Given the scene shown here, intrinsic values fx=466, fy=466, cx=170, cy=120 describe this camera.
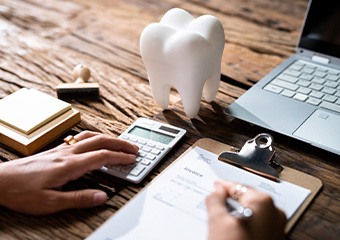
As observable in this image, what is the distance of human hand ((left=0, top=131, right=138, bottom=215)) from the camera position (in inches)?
26.3

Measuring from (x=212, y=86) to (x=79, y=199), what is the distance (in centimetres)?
37

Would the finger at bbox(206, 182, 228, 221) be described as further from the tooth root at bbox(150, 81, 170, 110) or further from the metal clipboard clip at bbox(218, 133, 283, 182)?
the tooth root at bbox(150, 81, 170, 110)

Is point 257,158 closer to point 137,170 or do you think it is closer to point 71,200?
point 137,170

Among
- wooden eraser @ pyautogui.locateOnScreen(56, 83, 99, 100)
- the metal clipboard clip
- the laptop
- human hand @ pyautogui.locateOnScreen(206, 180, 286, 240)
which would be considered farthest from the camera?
wooden eraser @ pyautogui.locateOnScreen(56, 83, 99, 100)

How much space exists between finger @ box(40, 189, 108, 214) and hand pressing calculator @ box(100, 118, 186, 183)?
0.22 ft

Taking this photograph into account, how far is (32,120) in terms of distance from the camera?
828mm

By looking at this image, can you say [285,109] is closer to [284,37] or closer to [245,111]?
[245,111]

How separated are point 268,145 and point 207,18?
26 centimetres

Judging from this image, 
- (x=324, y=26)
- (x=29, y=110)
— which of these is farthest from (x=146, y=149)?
(x=324, y=26)

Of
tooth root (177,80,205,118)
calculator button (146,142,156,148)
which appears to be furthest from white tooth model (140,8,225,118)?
calculator button (146,142,156,148)

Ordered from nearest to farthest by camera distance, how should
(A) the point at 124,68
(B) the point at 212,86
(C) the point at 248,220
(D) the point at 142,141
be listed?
(C) the point at 248,220, (D) the point at 142,141, (B) the point at 212,86, (A) the point at 124,68

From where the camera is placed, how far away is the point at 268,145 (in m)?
0.76

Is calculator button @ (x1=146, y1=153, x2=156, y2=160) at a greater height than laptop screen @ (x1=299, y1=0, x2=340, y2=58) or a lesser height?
lesser

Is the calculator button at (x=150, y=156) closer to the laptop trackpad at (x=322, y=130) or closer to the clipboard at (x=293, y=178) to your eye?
the clipboard at (x=293, y=178)
